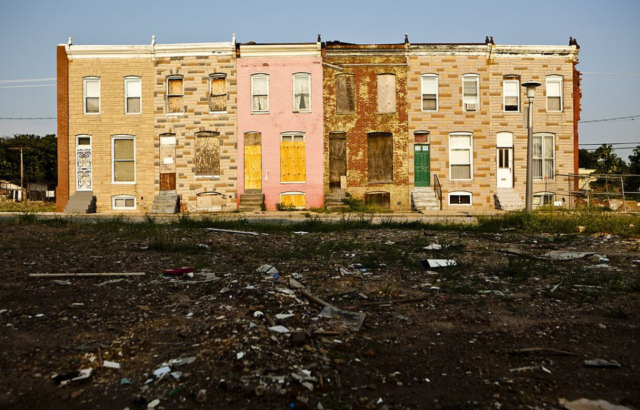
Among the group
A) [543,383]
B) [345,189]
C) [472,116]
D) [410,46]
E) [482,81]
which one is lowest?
[543,383]

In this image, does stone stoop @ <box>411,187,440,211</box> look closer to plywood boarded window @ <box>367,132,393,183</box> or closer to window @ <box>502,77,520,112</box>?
plywood boarded window @ <box>367,132,393,183</box>

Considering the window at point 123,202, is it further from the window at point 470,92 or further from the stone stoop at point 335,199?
the window at point 470,92

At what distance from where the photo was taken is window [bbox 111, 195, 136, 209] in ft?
74.4

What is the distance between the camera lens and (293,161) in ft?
74.6

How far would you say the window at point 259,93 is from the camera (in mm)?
22922

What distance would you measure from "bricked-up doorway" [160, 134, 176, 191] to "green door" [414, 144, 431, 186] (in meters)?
12.1

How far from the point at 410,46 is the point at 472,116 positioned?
465 cm

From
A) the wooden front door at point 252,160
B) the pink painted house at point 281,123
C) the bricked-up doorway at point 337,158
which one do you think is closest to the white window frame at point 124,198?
the pink painted house at point 281,123

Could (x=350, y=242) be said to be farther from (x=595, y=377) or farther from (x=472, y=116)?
(x=472, y=116)

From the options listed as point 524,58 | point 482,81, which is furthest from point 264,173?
point 524,58

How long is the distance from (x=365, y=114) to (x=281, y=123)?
4.20 meters

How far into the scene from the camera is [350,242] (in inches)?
339

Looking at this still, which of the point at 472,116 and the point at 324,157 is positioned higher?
the point at 472,116

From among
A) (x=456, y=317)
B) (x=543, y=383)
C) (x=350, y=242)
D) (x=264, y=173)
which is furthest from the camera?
(x=264, y=173)
